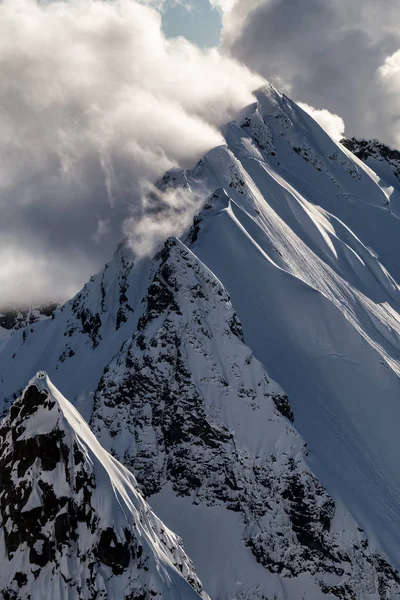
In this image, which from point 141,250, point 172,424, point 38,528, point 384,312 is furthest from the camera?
point 141,250

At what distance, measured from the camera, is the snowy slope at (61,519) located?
210 ft

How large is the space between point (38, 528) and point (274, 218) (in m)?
119

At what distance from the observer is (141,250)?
600ft

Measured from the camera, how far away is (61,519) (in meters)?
64.8

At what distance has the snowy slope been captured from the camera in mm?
63969

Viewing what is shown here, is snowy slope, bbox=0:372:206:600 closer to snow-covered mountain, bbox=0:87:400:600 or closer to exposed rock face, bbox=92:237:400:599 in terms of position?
snow-covered mountain, bbox=0:87:400:600

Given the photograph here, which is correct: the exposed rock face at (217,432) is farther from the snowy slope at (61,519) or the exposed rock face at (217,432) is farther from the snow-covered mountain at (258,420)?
the snowy slope at (61,519)

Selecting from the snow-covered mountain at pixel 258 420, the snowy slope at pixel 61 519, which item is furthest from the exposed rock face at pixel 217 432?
the snowy slope at pixel 61 519

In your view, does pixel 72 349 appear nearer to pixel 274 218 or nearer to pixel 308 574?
pixel 274 218

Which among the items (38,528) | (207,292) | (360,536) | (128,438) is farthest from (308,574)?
(38,528)

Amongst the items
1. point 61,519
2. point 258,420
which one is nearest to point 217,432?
point 258,420

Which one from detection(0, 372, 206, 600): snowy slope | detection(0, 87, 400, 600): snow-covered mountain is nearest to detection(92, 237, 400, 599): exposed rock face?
detection(0, 87, 400, 600): snow-covered mountain

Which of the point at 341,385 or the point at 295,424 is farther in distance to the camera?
the point at 341,385

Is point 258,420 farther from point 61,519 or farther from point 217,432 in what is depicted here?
point 61,519
